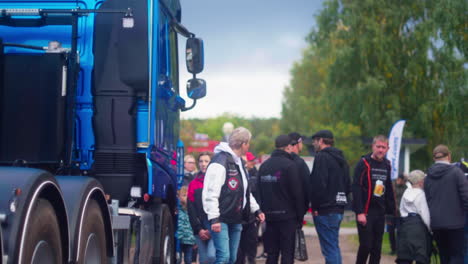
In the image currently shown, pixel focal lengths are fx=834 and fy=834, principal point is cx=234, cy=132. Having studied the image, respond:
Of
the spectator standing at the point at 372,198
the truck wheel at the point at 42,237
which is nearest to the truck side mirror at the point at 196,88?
the spectator standing at the point at 372,198

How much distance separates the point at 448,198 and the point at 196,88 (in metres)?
3.58

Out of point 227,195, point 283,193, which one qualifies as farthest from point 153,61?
point 283,193

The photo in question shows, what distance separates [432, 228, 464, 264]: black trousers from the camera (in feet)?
35.8

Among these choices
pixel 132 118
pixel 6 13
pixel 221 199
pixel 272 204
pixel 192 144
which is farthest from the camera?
pixel 192 144

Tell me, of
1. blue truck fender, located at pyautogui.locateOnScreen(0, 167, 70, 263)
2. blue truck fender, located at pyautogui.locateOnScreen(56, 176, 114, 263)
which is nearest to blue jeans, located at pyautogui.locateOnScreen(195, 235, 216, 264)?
blue truck fender, located at pyautogui.locateOnScreen(56, 176, 114, 263)

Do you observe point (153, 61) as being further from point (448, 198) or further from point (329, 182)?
point (448, 198)

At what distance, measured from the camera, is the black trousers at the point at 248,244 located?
11.8 metres

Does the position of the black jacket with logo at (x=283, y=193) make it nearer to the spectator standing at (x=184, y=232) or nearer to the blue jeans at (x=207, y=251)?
the blue jeans at (x=207, y=251)

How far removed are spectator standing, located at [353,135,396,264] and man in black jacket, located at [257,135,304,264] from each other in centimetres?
90

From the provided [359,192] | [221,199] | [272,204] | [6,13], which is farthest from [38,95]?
[359,192]

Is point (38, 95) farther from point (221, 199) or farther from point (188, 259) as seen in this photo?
point (188, 259)

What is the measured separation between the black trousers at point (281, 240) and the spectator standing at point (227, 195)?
2.46ft

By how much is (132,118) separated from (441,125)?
33938 millimetres

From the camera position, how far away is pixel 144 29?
27.9 feet
